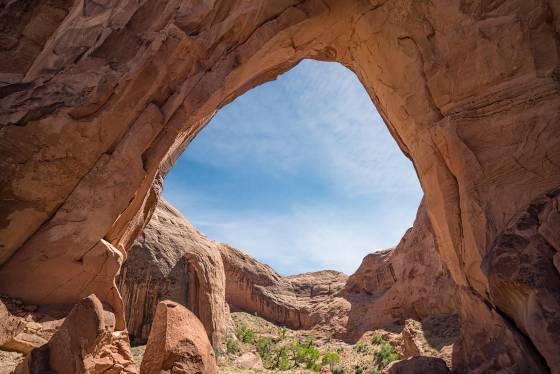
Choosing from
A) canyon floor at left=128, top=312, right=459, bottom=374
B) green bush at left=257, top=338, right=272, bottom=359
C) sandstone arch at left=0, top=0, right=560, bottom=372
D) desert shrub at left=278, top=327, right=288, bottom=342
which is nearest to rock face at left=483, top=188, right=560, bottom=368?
sandstone arch at left=0, top=0, right=560, bottom=372

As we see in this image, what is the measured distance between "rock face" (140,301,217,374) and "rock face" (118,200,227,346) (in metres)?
12.7

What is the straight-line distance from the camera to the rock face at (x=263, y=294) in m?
35.2

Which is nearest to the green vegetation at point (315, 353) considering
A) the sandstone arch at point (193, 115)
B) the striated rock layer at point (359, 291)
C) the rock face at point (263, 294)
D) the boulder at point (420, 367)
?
the striated rock layer at point (359, 291)

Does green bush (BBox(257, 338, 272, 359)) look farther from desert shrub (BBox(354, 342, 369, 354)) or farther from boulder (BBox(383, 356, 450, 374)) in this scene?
boulder (BBox(383, 356, 450, 374))

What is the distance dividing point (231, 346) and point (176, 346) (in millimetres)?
16693

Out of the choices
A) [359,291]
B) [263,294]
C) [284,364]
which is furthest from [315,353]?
[263,294]

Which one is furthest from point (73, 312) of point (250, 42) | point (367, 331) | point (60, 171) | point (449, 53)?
point (367, 331)

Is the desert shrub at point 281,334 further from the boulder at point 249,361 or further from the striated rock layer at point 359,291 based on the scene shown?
the boulder at point 249,361

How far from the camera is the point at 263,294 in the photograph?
35938 mm

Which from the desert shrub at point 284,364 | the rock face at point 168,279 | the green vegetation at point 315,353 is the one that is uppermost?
the rock face at point 168,279

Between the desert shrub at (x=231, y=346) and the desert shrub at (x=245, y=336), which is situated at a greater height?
the desert shrub at (x=245, y=336)

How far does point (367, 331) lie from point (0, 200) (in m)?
27.3

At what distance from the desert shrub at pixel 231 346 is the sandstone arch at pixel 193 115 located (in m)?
14.0

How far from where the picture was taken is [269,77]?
1211 centimetres
